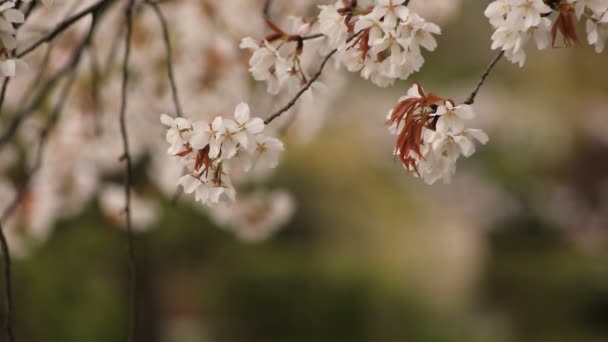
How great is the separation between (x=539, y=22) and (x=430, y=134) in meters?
0.17

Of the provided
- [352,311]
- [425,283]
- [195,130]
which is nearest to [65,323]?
[352,311]

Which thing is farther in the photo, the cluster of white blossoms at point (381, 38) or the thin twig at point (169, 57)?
the thin twig at point (169, 57)

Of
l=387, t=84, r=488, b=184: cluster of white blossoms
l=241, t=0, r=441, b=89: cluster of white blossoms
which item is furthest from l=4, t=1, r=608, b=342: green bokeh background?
l=387, t=84, r=488, b=184: cluster of white blossoms

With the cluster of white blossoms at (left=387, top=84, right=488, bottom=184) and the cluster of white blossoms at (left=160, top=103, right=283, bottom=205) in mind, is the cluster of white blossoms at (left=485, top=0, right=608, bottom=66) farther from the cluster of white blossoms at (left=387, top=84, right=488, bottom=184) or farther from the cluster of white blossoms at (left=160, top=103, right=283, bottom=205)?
the cluster of white blossoms at (left=160, top=103, right=283, bottom=205)

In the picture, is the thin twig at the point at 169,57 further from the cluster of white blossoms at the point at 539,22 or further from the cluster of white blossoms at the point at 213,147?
the cluster of white blossoms at the point at 539,22

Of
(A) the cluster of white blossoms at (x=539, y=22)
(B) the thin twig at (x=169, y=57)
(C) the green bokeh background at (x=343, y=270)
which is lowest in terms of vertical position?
(C) the green bokeh background at (x=343, y=270)

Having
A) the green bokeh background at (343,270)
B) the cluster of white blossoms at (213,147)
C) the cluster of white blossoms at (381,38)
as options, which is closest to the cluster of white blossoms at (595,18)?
the cluster of white blossoms at (381,38)

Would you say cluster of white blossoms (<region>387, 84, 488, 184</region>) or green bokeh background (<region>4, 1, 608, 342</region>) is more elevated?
cluster of white blossoms (<region>387, 84, 488, 184</region>)

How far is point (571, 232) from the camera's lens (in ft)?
25.6

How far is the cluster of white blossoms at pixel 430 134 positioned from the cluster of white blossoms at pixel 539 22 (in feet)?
0.31

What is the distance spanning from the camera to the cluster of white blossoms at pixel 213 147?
0.81 metres

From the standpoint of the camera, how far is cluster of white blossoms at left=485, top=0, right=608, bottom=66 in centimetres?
80

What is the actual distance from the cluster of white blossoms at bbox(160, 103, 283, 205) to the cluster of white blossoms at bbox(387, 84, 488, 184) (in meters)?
0.16

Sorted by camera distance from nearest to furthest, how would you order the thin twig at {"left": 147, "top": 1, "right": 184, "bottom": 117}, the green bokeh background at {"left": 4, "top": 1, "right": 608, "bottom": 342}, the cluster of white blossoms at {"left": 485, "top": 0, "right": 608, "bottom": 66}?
the cluster of white blossoms at {"left": 485, "top": 0, "right": 608, "bottom": 66} → the thin twig at {"left": 147, "top": 1, "right": 184, "bottom": 117} → the green bokeh background at {"left": 4, "top": 1, "right": 608, "bottom": 342}
